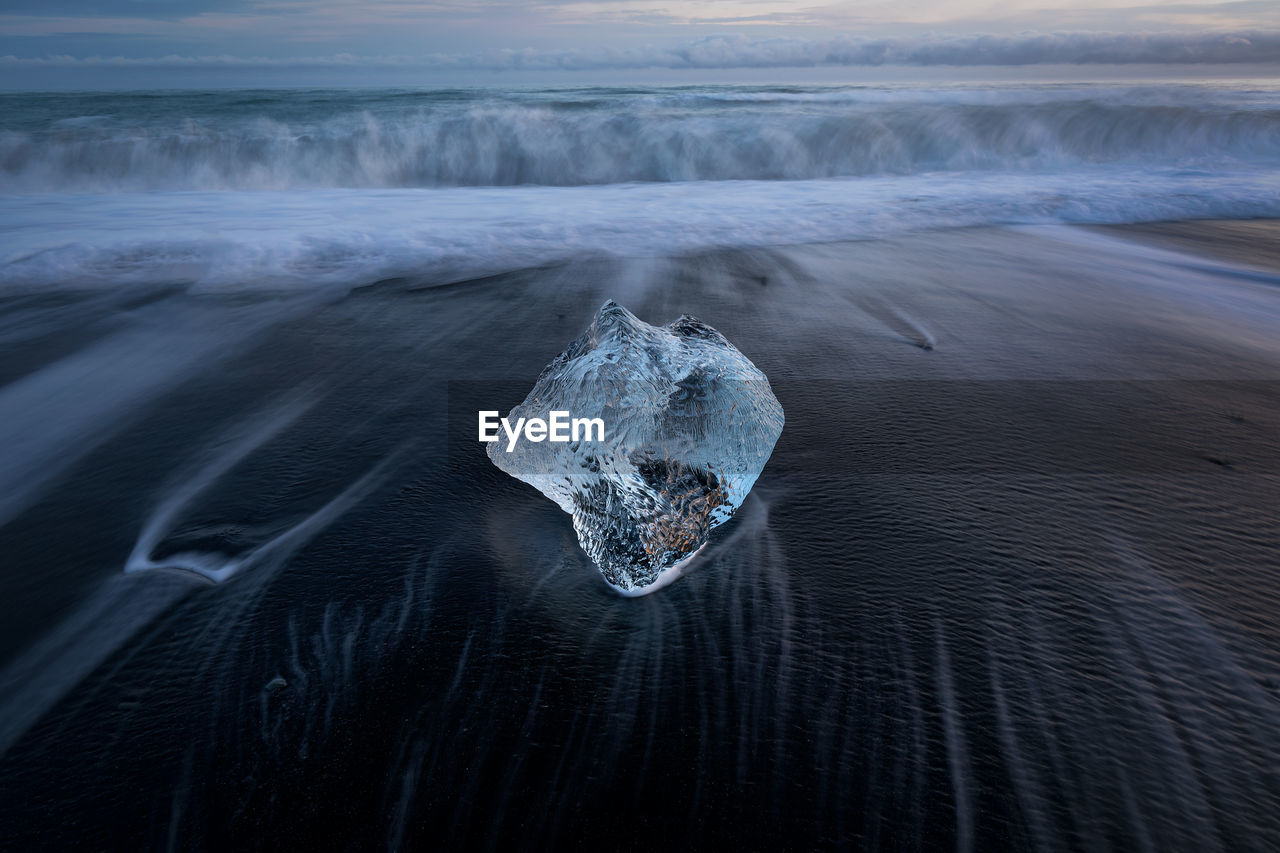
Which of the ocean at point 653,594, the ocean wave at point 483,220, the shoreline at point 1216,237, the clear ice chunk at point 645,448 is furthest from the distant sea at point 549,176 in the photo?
the clear ice chunk at point 645,448

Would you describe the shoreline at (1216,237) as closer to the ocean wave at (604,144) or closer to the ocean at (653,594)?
the ocean at (653,594)

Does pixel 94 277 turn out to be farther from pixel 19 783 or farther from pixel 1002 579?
pixel 1002 579

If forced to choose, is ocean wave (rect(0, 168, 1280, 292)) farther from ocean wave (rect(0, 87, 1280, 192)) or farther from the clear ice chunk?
the clear ice chunk

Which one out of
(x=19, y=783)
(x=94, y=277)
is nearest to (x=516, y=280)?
(x=94, y=277)

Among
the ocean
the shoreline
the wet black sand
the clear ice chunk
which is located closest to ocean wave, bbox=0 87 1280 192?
the shoreline

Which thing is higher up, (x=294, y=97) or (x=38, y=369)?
(x=294, y=97)
